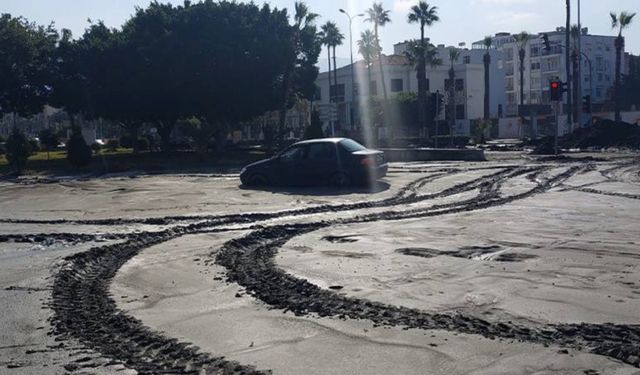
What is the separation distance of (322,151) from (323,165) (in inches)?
17.0

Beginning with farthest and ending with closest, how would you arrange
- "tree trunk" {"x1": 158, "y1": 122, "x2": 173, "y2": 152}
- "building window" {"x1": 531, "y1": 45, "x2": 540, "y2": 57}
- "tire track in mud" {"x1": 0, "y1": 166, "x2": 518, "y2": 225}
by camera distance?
1. "building window" {"x1": 531, "y1": 45, "x2": 540, "y2": 57}
2. "tree trunk" {"x1": 158, "y1": 122, "x2": 173, "y2": 152}
3. "tire track in mud" {"x1": 0, "y1": 166, "x2": 518, "y2": 225}

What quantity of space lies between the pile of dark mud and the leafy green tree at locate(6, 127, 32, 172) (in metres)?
30.6

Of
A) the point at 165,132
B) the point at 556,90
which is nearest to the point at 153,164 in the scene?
the point at 165,132

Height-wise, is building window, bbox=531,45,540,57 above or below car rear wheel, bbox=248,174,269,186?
above

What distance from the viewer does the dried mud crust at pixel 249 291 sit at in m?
6.01

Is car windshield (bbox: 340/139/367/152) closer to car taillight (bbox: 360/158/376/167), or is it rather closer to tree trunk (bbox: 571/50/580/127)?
car taillight (bbox: 360/158/376/167)

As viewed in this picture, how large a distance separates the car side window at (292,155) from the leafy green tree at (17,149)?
2028cm

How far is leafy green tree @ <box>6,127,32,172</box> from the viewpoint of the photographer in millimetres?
39031

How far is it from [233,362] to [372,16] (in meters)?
78.7

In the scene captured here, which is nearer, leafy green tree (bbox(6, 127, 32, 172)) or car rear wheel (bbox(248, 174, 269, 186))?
car rear wheel (bbox(248, 174, 269, 186))

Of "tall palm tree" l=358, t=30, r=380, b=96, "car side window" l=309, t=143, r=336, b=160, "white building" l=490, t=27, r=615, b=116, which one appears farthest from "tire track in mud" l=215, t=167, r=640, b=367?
"white building" l=490, t=27, r=615, b=116

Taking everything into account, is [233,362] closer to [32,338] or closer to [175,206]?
[32,338]

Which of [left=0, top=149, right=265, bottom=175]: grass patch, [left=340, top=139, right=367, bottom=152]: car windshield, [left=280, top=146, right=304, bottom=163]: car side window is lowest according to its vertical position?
[left=0, top=149, right=265, bottom=175]: grass patch

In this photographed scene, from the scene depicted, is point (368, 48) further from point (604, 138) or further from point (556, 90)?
point (556, 90)
